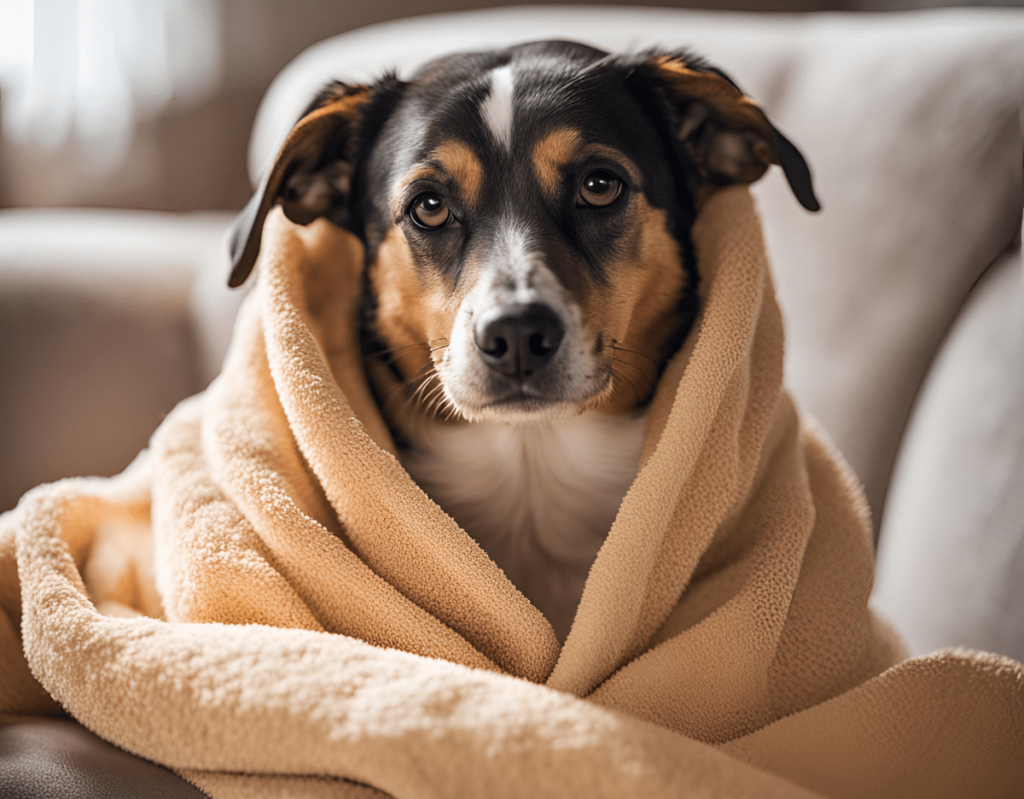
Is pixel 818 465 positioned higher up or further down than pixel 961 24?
further down

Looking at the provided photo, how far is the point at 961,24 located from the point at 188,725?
1517 mm

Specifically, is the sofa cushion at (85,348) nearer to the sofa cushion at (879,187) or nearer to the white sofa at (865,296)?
the white sofa at (865,296)

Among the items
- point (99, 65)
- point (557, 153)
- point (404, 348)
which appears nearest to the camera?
point (557, 153)

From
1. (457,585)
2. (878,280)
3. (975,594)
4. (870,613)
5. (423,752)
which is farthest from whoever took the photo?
(878,280)

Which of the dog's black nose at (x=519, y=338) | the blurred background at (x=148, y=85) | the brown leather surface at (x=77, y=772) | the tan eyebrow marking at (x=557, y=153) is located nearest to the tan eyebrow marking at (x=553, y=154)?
the tan eyebrow marking at (x=557, y=153)

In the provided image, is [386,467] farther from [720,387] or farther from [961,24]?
[961,24]

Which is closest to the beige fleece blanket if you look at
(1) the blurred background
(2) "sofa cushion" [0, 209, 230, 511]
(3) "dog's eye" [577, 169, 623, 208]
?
(3) "dog's eye" [577, 169, 623, 208]

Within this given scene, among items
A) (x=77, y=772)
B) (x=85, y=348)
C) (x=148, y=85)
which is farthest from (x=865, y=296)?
(x=148, y=85)

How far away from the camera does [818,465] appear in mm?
1102

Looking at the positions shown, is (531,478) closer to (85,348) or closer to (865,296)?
(865,296)

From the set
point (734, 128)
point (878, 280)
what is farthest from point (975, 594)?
point (734, 128)

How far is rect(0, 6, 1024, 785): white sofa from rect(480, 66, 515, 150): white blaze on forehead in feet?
1.87

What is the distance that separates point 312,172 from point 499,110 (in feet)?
1.00

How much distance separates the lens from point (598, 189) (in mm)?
1021
